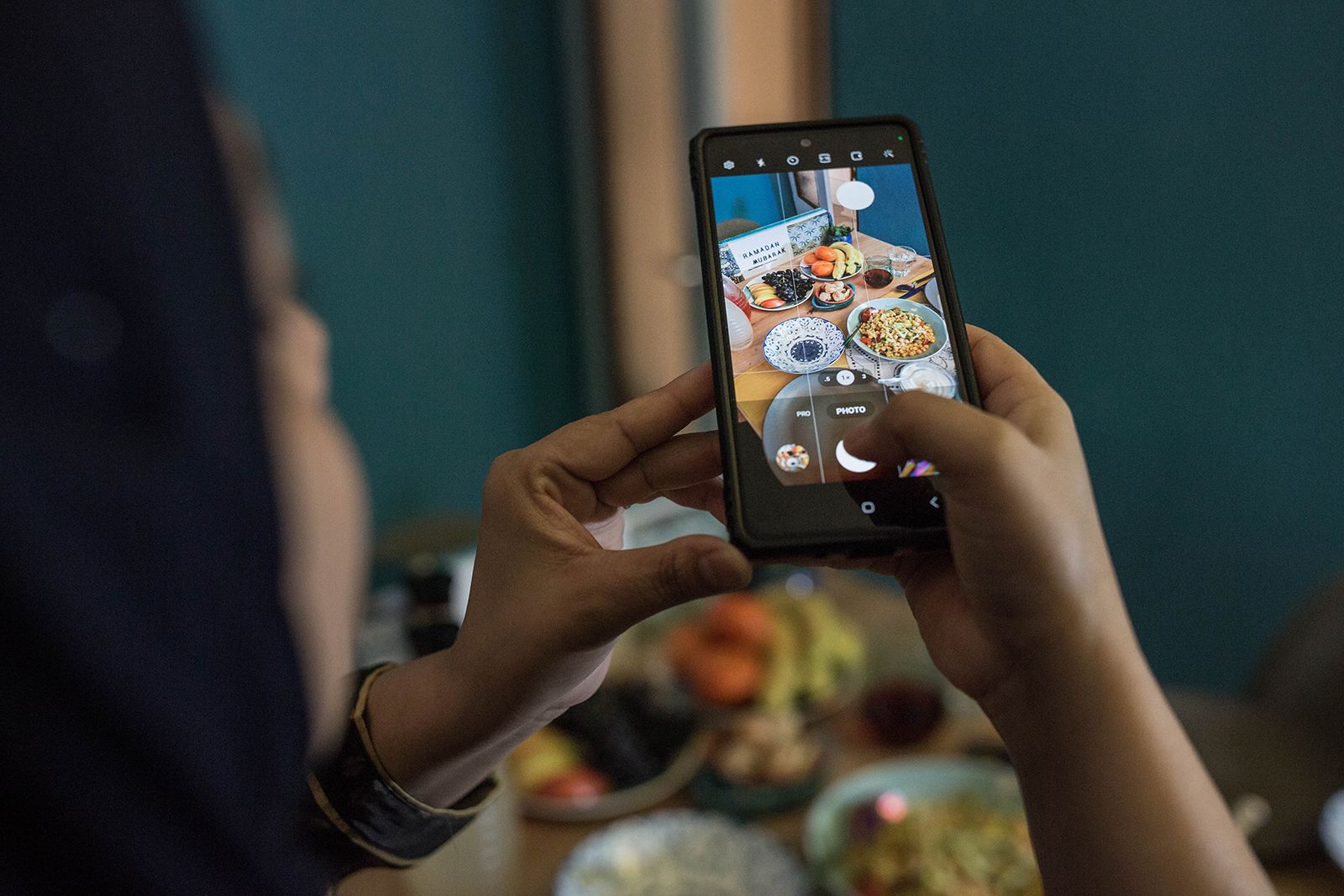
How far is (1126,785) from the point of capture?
36 cm

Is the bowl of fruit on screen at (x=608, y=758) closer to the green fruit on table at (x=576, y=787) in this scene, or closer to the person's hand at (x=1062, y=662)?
the green fruit on table at (x=576, y=787)

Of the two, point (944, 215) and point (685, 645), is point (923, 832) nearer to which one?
point (685, 645)

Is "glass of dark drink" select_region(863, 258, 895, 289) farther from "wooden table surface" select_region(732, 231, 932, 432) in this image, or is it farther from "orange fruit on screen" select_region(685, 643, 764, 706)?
"orange fruit on screen" select_region(685, 643, 764, 706)

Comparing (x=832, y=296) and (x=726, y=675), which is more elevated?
(x=832, y=296)

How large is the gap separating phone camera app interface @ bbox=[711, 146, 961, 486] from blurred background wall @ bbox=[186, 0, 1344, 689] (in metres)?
0.05

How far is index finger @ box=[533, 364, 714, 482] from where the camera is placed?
46 centimetres

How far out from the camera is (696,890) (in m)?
0.75

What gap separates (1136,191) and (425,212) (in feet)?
4.04

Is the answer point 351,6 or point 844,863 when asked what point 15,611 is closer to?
point 844,863

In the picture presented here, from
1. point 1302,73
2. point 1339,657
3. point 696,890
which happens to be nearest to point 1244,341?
point 1302,73

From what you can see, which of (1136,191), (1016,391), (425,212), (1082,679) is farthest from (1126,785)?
(425,212)

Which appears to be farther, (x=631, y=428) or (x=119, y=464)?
(x=631, y=428)

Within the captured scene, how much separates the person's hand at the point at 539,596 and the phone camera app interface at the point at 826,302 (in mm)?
48

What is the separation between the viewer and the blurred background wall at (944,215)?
1.86ft
